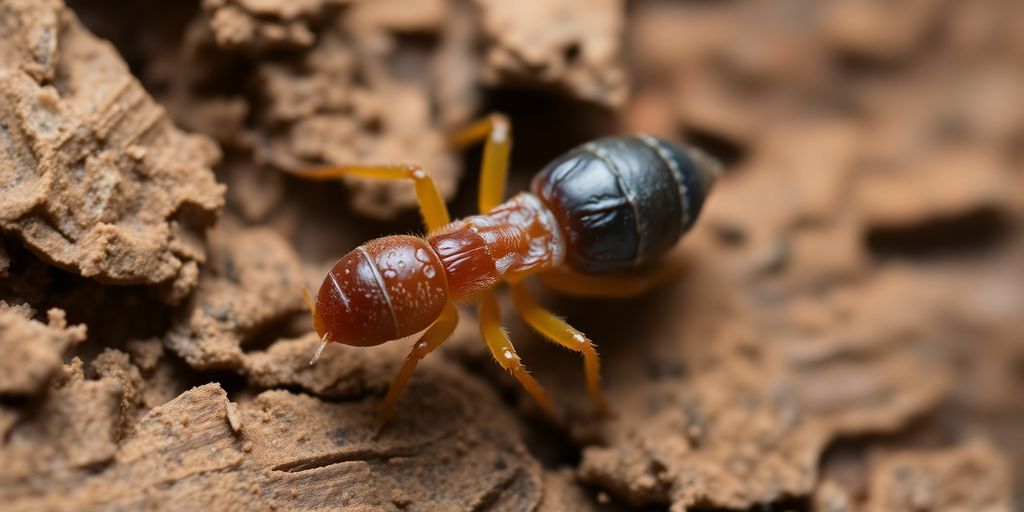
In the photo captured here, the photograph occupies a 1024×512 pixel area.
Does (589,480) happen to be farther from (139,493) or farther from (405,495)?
(139,493)

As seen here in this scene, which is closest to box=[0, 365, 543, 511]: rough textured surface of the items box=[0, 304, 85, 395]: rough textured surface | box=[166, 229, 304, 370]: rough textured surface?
box=[0, 304, 85, 395]: rough textured surface

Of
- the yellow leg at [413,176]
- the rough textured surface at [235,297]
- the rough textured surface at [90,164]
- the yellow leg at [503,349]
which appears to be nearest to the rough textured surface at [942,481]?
the yellow leg at [503,349]

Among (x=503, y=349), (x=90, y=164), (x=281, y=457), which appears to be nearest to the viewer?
(x=281, y=457)

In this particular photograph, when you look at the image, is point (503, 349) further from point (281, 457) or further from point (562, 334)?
point (281, 457)

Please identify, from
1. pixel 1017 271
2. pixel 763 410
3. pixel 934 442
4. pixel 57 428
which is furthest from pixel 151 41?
pixel 1017 271

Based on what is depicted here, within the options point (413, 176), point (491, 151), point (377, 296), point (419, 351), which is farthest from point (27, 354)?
point (491, 151)

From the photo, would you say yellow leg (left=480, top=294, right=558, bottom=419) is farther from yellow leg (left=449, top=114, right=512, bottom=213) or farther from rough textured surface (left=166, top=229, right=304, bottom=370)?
rough textured surface (left=166, top=229, right=304, bottom=370)
